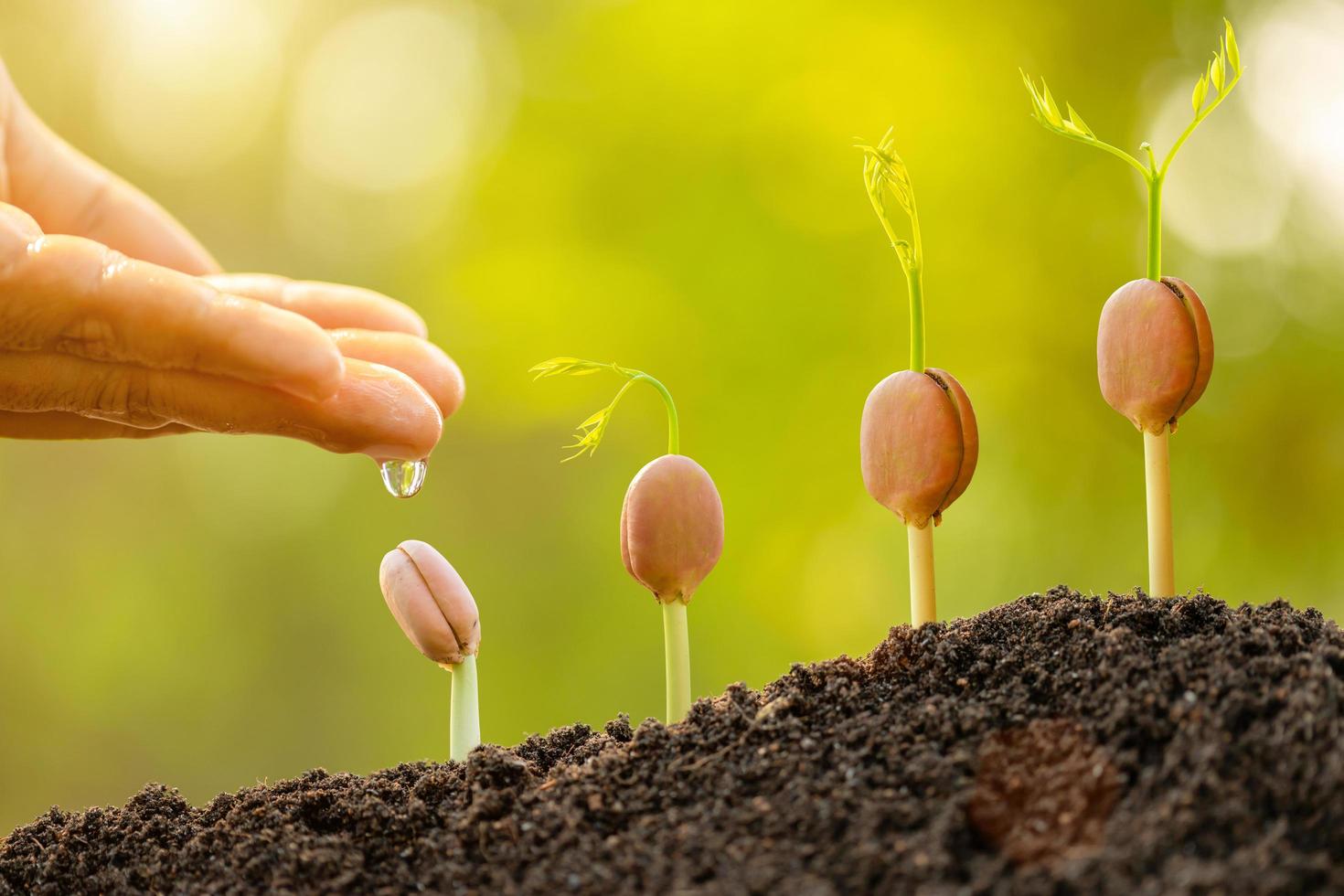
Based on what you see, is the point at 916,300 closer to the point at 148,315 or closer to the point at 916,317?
the point at 916,317

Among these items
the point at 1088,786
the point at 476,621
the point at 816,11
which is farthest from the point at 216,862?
the point at 816,11

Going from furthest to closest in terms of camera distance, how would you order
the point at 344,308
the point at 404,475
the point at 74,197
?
the point at 74,197 → the point at 344,308 → the point at 404,475

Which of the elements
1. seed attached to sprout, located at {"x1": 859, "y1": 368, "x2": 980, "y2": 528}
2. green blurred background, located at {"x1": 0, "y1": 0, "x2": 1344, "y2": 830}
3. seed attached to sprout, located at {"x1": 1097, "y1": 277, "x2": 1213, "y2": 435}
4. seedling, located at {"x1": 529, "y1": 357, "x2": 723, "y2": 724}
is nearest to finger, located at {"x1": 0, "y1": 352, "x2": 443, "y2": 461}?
seedling, located at {"x1": 529, "y1": 357, "x2": 723, "y2": 724}

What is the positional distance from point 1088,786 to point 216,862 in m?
0.42

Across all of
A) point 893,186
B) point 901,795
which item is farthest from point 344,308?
point 901,795

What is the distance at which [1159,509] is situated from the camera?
0.59m

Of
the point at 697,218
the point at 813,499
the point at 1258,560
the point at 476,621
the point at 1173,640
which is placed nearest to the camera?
the point at 1173,640

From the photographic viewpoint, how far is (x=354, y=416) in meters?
0.61

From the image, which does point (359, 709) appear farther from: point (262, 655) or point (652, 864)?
point (652, 864)

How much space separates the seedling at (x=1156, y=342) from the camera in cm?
56

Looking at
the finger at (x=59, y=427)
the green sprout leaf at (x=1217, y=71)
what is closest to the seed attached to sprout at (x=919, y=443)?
the green sprout leaf at (x=1217, y=71)

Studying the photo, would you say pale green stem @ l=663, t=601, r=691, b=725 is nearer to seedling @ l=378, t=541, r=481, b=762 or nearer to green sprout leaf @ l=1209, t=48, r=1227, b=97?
seedling @ l=378, t=541, r=481, b=762

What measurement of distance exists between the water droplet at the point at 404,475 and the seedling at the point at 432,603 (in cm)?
5

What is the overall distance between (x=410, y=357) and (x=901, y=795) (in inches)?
17.4
